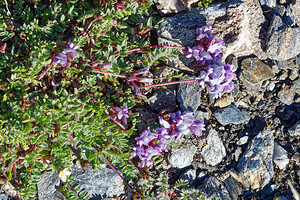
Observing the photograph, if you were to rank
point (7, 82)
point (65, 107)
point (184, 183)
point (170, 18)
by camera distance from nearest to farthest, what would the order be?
point (65, 107), point (7, 82), point (184, 183), point (170, 18)

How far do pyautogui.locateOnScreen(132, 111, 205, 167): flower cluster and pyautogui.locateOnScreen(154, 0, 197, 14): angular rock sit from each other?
1.91 m

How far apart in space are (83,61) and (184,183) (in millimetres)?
A: 2430

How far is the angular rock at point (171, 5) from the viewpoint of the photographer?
16.8ft

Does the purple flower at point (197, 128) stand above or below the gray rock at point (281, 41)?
below

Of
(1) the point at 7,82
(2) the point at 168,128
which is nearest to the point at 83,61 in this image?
(1) the point at 7,82

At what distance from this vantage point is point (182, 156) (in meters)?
4.93

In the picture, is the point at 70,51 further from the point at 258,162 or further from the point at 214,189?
the point at 258,162

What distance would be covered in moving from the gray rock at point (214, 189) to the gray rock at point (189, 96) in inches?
48.0

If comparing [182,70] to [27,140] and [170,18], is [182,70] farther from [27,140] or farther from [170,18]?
[27,140]

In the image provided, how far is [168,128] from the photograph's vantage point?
14.5 ft

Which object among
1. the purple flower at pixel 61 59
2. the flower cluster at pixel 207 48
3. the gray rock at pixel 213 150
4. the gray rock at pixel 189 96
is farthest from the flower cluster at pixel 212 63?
the purple flower at pixel 61 59

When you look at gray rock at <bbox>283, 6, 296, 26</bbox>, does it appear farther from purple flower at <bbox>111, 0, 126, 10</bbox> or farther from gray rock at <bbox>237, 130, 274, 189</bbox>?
purple flower at <bbox>111, 0, 126, 10</bbox>

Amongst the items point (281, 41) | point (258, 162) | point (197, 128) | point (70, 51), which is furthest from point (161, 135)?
point (281, 41)

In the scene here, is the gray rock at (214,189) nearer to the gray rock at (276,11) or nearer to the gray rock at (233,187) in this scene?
the gray rock at (233,187)
